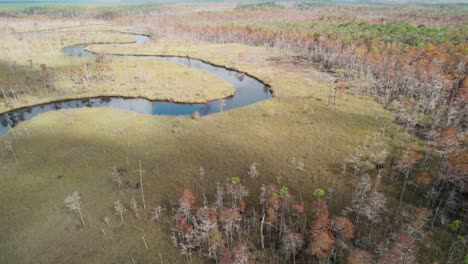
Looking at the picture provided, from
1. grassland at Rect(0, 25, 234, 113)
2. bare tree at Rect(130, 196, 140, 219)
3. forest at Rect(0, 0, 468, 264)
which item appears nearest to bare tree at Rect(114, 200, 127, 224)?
forest at Rect(0, 0, 468, 264)

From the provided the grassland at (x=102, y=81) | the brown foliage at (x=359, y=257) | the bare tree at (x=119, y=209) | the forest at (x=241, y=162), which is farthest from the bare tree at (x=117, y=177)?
the grassland at (x=102, y=81)

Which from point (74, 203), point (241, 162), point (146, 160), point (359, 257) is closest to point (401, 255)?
point (359, 257)

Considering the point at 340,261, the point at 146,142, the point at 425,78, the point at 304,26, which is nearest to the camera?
the point at 340,261

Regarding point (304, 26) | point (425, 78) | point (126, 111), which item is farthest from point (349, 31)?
point (126, 111)

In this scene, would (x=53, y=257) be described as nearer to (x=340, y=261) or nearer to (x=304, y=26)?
(x=340, y=261)

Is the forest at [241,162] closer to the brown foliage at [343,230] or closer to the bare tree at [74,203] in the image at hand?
the brown foliage at [343,230]

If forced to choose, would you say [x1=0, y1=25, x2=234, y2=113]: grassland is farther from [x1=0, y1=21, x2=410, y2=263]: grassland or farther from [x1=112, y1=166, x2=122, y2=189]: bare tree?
[x1=112, y1=166, x2=122, y2=189]: bare tree

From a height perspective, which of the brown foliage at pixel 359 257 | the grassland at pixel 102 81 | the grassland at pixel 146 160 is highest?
the grassland at pixel 102 81
